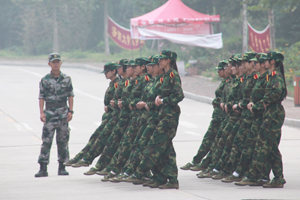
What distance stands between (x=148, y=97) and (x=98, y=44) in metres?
41.5

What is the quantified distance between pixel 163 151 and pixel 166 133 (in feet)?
0.80

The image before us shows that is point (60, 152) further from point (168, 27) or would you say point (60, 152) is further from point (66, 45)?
point (66, 45)

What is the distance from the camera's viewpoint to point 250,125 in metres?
7.77

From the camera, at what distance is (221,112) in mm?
8867

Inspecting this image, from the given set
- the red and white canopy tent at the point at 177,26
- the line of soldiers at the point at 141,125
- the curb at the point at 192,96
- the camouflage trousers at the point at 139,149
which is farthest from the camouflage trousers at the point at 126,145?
the red and white canopy tent at the point at 177,26

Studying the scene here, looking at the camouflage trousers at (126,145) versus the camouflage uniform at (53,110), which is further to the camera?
the camouflage uniform at (53,110)

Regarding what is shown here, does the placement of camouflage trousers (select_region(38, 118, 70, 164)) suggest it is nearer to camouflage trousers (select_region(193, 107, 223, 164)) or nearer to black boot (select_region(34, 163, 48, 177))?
black boot (select_region(34, 163, 48, 177))

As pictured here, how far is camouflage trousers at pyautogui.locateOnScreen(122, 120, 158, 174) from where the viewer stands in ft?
24.4

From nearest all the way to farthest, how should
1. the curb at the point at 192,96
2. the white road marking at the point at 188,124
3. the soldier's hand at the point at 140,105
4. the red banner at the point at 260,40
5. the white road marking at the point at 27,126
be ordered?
the soldier's hand at the point at 140,105 < the white road marking at the point at 27,126 < the curb at the point at 192,96 < the white road marking at the point at 188,124 < the red banner at the point at 260,40

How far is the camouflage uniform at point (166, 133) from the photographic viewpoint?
285 inches

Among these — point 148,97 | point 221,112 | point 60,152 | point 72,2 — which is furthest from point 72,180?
point 72,2

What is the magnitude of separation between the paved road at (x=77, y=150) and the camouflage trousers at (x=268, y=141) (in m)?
0.26

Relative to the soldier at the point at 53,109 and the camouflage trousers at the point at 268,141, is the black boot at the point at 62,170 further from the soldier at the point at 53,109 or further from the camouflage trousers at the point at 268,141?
the camouflage trousers at the point at 268,141

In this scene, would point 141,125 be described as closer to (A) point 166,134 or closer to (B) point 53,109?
(A) point 166,134
